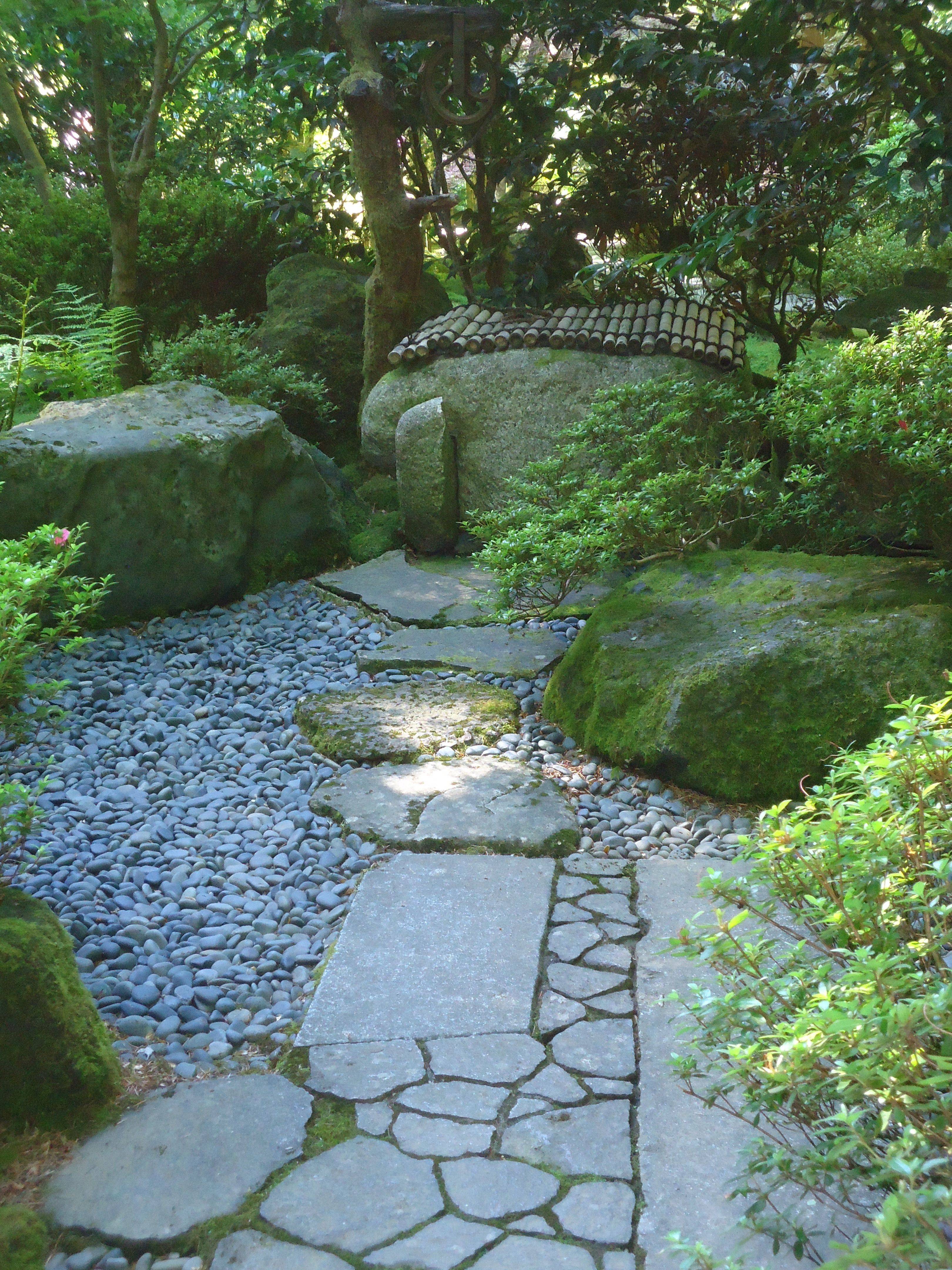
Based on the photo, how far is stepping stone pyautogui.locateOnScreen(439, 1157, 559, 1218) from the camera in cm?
194

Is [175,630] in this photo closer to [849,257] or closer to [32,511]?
[32,511]

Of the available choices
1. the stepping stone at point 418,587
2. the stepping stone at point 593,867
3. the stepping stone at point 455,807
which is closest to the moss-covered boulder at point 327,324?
the stepping stone at point 418,587

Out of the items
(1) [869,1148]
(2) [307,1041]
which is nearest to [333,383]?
(2) [307,1041]

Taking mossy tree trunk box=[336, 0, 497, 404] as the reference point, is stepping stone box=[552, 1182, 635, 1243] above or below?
below

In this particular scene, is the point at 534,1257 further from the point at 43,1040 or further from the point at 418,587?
the point at 418,587

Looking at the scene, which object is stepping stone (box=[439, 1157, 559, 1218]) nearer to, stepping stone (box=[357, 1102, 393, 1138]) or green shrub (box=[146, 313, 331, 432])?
stepping stone (box=[357, 1102, 393, 1138])

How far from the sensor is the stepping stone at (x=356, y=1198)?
74.1 inches

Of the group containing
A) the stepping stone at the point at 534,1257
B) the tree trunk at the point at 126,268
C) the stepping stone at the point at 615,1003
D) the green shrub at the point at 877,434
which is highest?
the tree trunk at the point at 126,268

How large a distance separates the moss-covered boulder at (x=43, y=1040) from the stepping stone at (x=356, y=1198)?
1.74 feet

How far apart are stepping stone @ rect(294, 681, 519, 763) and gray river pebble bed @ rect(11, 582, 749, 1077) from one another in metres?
0.08

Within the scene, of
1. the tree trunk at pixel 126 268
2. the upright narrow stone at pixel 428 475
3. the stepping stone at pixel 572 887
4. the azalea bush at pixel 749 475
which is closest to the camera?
the stepping stone at pixel 572 887

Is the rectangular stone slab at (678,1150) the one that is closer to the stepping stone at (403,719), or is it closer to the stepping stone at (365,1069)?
the stepping stone at (365,1069)

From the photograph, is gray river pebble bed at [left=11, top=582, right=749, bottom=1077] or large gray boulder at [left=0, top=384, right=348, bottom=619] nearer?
gray river pebble bed at [left=11, top=582, right=749, bottom=1077]

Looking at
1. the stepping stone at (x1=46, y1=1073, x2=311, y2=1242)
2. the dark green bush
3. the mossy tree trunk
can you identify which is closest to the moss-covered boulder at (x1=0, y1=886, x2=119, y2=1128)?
the stepping stone at (x1=46, y1=1073, x2=311, y2=1242)
